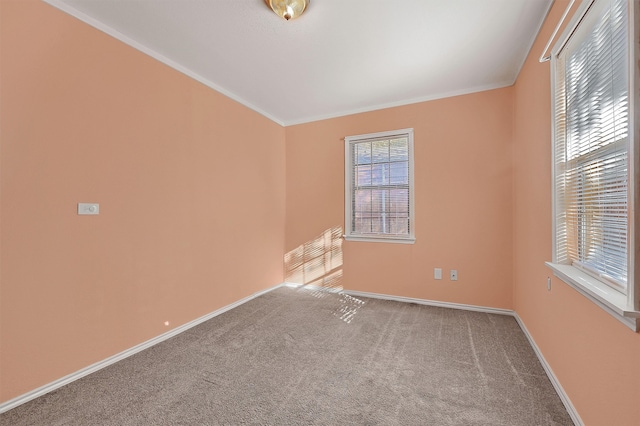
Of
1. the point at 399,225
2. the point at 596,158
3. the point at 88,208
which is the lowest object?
the point at 399,225

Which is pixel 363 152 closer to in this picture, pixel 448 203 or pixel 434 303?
pixel 448 203

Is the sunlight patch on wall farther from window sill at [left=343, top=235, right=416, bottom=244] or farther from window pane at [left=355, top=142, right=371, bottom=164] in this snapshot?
window pane at [left=355, top=142, right=371, bottom=164]

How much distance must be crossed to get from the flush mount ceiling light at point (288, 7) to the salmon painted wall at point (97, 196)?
1367 millimetres

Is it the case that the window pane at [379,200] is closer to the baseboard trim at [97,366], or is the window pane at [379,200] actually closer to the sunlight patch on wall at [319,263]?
the sunlight patch on wall at [319,263]

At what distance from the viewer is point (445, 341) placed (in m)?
2.39

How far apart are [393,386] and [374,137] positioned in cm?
298

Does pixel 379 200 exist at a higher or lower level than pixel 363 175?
lower

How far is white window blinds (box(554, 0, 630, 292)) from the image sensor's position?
3.86 ft

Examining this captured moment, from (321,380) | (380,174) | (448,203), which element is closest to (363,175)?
(380,174)

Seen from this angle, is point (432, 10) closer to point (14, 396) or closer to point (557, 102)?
point (557, 102)

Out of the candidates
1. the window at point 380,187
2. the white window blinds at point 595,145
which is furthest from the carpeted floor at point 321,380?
the window at point 380,187

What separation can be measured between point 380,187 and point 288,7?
2.44m

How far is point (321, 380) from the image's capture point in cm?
185

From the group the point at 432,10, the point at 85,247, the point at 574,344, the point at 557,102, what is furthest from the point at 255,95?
the point at 574,344
